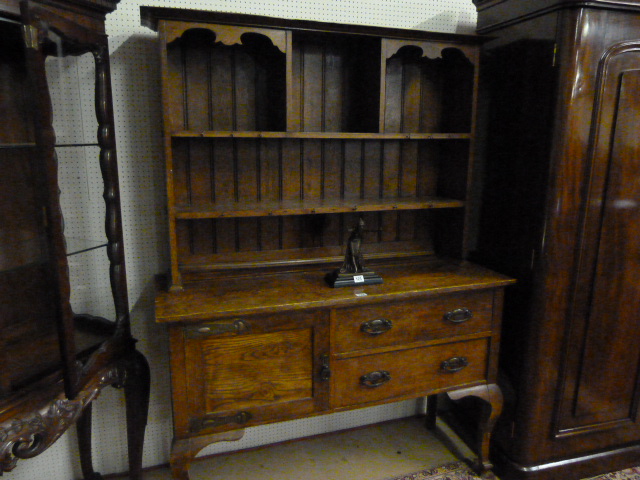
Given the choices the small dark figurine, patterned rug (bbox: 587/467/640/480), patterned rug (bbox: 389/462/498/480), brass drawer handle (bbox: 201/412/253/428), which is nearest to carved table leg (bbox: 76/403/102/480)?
brass drawer handle (bbox: 201/412/253/428)

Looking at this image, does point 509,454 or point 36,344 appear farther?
point 509,454

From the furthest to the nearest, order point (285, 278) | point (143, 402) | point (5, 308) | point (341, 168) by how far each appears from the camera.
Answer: point (341, 168), point (285, 278), point (143, 402), point (5, 308)

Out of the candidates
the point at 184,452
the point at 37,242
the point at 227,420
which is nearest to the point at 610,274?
the point at 227,420

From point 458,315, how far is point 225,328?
931mm

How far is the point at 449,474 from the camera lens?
2143 mm

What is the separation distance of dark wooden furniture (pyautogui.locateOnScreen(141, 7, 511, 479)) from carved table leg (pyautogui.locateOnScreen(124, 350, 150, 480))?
27cm

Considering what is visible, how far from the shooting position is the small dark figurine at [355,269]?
1.87m

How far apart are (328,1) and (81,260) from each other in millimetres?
1463

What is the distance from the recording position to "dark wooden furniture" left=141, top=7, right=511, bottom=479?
165 centimetres

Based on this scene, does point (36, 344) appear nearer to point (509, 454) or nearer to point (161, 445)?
point (161, 445)

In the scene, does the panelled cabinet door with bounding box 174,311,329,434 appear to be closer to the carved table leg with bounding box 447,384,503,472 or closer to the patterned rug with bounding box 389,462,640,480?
the carved table leg with bounding box 447,384,503,472

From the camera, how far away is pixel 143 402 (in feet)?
6.08

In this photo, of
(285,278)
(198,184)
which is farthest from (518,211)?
(198,184)

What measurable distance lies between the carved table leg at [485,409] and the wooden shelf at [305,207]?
789mm
